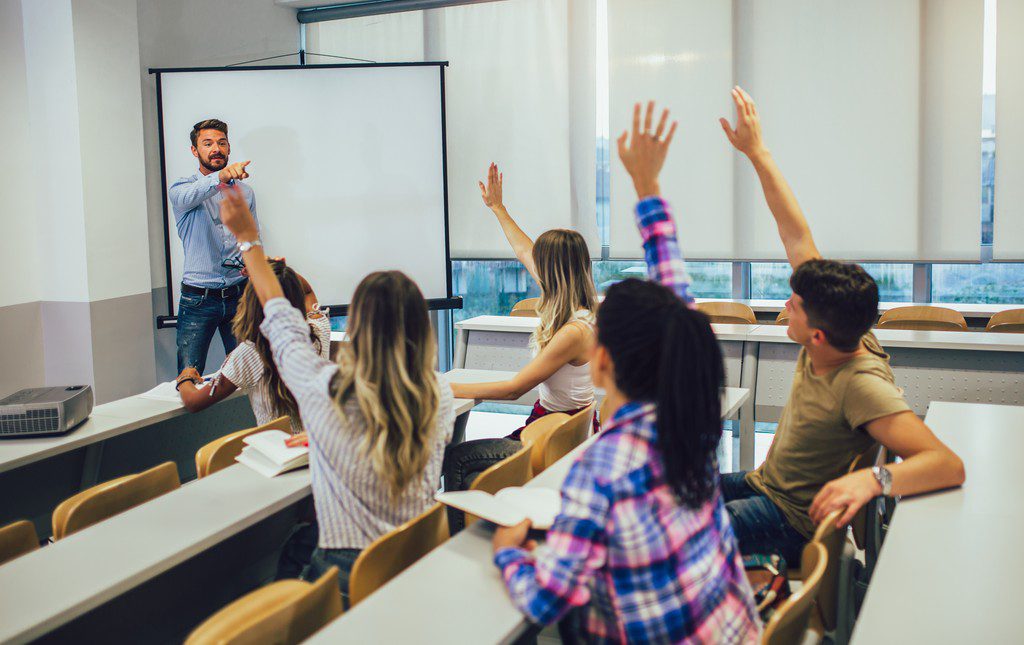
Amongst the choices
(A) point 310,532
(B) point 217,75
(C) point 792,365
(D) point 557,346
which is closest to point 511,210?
(B) point 217,75

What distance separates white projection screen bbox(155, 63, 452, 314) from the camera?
5.37 meters

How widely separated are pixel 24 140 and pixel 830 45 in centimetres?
485

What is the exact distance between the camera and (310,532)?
236 cm

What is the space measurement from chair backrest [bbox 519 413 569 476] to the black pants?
0.28ft

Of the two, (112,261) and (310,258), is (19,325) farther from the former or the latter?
(310,258)

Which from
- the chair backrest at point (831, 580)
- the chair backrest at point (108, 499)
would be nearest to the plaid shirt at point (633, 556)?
the chair backrest at point (831, 580)

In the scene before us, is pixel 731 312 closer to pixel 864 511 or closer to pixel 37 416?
pixel 864 511

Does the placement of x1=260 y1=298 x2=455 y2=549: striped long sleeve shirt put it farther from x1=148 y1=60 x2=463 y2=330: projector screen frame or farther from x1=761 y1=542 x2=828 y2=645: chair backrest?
x1=148 y1=60 x2=463 y2=330: projector screen frame

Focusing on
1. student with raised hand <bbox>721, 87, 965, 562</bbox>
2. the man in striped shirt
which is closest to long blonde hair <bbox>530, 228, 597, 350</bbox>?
student with raised hand <bbox>721, 87, 965, 562</bbox>

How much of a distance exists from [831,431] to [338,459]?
1.17m

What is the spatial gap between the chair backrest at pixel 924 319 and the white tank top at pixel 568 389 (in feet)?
7.31

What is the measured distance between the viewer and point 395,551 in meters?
1.75

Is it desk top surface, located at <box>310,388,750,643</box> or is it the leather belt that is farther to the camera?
the leather belt

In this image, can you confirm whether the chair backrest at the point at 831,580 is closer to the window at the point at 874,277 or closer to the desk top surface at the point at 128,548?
the desk top surface at the point at 128,548
